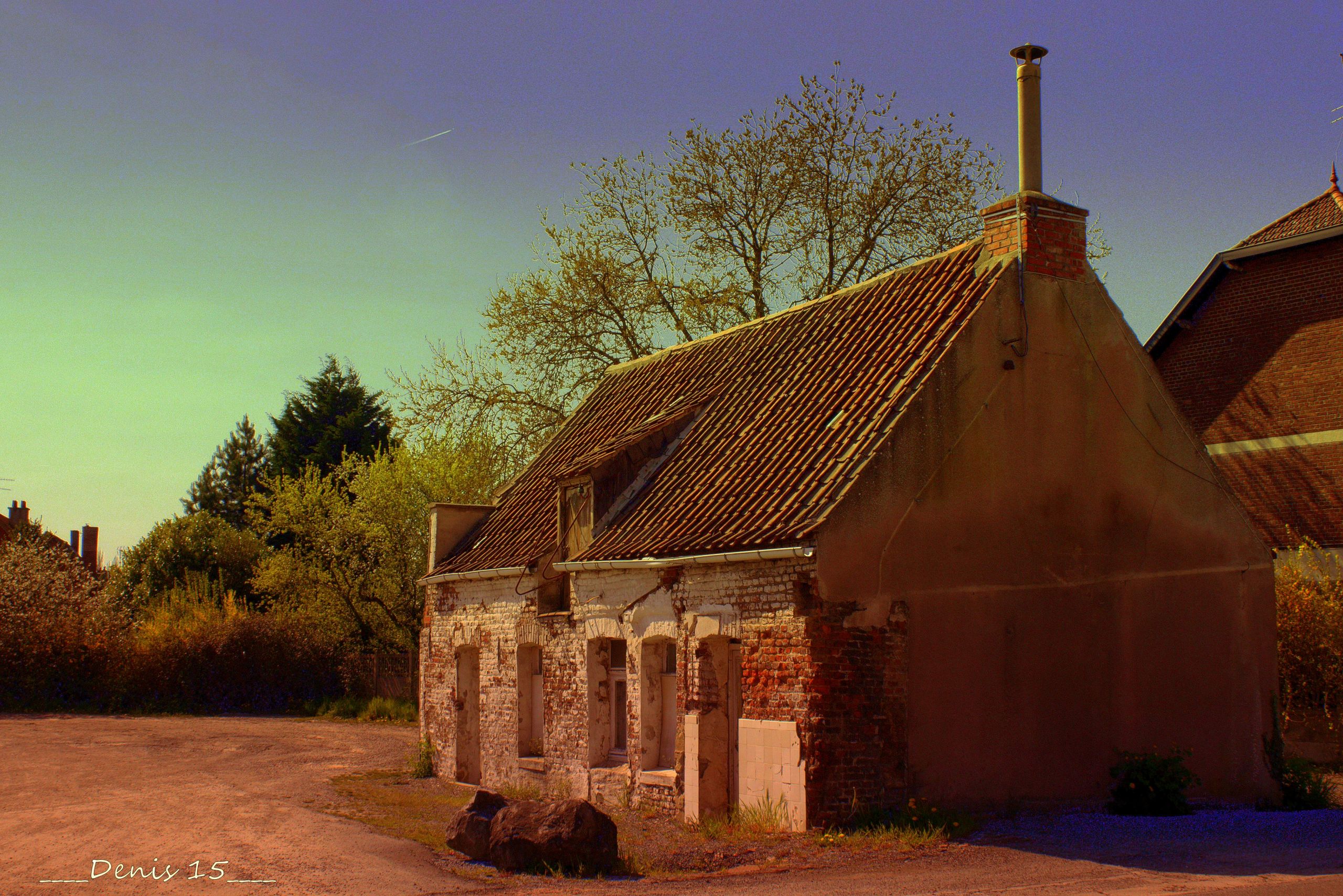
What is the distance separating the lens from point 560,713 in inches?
591

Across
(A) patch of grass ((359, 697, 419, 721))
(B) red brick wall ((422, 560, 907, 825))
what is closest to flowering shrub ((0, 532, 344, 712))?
(A) patch of grass ((359, 697, 419, 721))

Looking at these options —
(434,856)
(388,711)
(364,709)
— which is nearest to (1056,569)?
(434,856)

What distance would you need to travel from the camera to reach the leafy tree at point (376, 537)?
3356cm

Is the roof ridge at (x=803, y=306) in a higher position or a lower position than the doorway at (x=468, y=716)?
higher

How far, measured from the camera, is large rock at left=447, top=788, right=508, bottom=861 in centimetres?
1052

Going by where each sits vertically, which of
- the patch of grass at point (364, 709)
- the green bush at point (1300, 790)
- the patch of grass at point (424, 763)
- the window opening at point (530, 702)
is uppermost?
the window opening at point (530, 702)

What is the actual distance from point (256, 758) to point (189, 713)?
11428 mm

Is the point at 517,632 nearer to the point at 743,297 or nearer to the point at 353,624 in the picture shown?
the point at 743,297

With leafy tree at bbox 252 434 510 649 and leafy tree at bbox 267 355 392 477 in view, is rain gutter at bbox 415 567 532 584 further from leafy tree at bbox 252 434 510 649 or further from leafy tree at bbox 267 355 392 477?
leafy tree at bbox 267 355 392 477

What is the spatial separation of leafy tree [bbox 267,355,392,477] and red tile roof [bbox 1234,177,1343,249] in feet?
101

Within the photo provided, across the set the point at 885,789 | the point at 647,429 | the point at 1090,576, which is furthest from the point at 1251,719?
the point at 647,429

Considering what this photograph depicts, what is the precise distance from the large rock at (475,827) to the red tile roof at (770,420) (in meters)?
3.16

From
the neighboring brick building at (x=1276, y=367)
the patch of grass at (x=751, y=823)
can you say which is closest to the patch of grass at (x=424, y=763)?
the patch of grass at (x=751, y=823)

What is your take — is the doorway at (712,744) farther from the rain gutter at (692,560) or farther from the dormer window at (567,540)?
the dormer window at (567,540)
